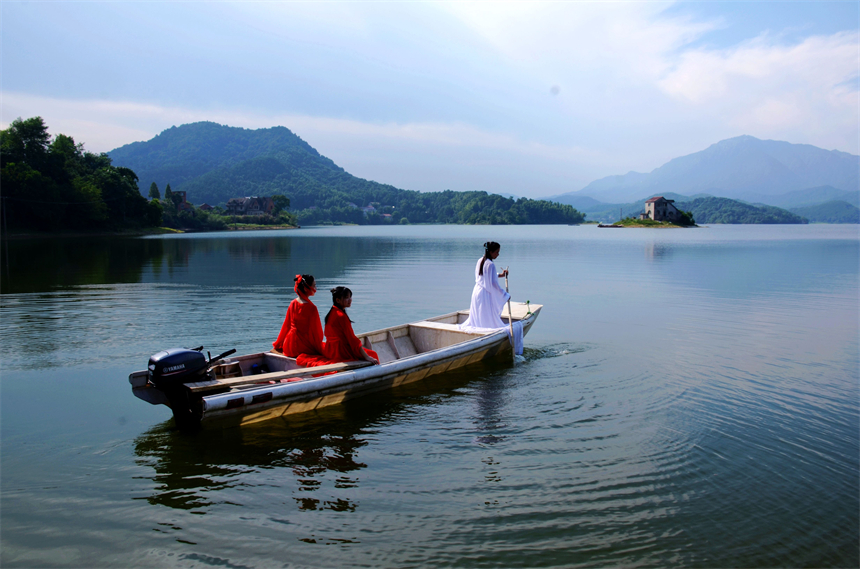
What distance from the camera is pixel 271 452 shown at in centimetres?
682

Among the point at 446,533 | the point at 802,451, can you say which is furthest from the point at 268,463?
the point at 802,451

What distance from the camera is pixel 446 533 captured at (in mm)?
5141

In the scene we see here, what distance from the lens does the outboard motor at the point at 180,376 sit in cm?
673

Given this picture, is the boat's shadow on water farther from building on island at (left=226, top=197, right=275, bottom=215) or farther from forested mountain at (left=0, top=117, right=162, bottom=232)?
building on island at (left=226, top=197, right=275, bottom=215)

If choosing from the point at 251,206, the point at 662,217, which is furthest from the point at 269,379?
the point at 251,206

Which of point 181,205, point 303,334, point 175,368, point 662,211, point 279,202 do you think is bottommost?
point 175,368

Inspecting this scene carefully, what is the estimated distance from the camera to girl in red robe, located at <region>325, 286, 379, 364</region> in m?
8.38

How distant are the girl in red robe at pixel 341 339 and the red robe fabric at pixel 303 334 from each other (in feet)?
0.60

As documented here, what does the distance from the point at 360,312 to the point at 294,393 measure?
9285mm

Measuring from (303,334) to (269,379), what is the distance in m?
1.17

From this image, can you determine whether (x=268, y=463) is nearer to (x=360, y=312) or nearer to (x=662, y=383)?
(x=662, y=383)

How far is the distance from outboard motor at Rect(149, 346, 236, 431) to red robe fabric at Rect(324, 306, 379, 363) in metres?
1.98

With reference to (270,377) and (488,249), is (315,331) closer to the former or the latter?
(270,377)

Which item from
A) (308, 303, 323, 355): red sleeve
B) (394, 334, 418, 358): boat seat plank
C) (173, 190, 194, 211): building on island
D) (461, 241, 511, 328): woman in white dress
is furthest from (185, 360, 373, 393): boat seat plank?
(173, 190, 194, 211): building on island
